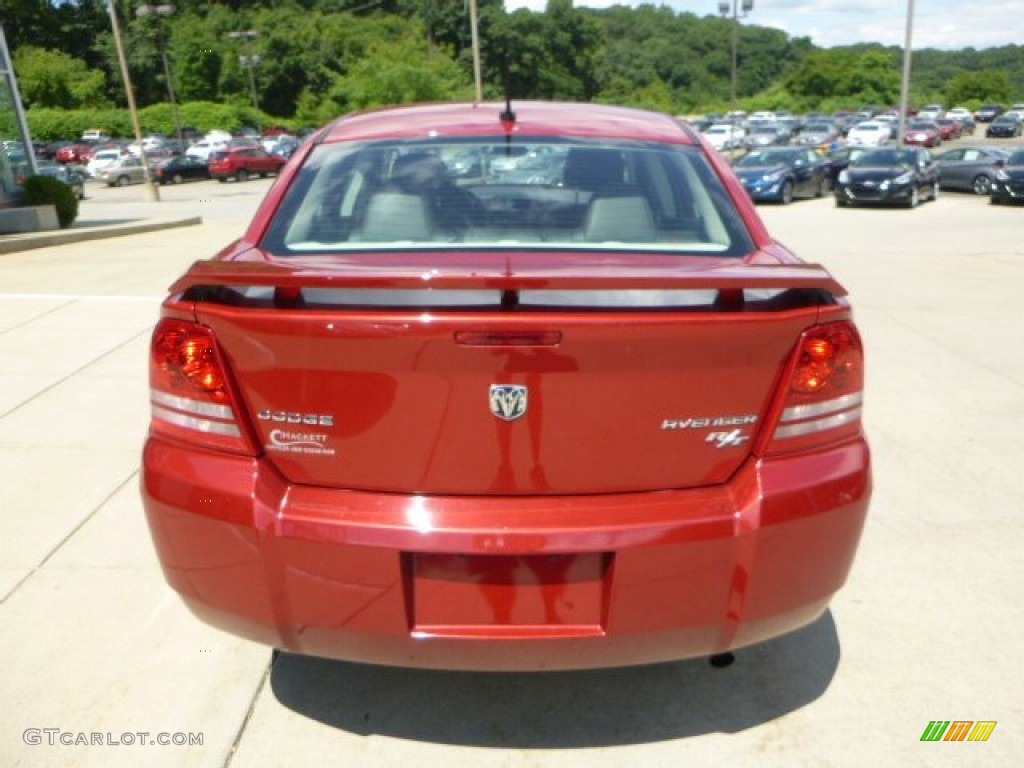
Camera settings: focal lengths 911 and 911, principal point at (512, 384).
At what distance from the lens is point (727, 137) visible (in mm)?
53031

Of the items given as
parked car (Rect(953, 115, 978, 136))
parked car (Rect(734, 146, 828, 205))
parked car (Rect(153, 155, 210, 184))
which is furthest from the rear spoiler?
parked car (Rect(953, 115, 978, 136))

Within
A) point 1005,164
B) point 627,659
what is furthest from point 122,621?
point 1005,164

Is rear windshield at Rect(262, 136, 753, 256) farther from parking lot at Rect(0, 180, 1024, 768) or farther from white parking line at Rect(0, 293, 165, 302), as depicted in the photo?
white parking line at Rect(0, 293, 165, 302)

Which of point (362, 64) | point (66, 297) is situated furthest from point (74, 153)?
point (66, 297)

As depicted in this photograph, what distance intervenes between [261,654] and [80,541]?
1.28 metres

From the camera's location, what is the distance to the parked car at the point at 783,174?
2336 centimetres

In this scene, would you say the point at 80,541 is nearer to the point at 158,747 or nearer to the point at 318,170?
the point at 158,747

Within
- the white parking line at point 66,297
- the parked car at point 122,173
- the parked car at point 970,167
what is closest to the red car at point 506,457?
the white parking line at point 66,297

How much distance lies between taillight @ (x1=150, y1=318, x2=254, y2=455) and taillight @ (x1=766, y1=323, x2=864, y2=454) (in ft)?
4.26

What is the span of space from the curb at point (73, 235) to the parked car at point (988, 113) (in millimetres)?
78217

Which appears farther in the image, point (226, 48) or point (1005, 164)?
point (226, 48)

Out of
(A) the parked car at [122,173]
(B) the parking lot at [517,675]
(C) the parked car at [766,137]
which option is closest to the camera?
(B) the parking lot at [517,675]

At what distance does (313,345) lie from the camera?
2.06m

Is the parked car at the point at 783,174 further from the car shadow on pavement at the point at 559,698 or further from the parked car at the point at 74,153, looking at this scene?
the parked car at the point at 74,153
